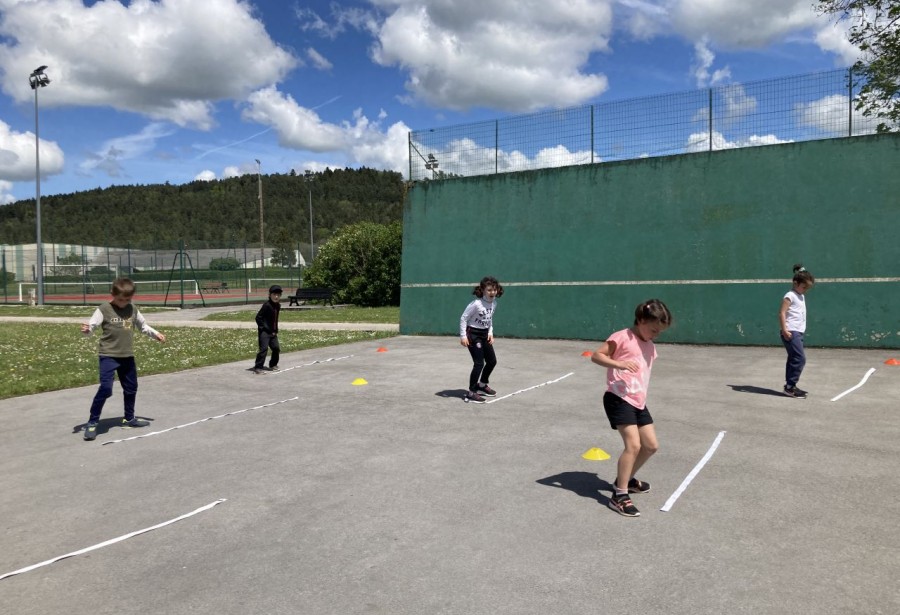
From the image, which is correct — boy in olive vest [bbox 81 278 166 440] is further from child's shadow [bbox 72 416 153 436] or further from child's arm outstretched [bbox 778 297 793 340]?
child's arm outstretched [bbox 778 297 793 340]

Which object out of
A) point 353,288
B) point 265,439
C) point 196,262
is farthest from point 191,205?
point 265,439

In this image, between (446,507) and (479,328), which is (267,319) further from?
(446,507)

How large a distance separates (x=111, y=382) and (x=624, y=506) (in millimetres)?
5754

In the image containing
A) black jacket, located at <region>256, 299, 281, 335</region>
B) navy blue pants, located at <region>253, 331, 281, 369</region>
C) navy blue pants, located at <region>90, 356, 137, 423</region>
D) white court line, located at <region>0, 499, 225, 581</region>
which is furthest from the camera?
navy blue pants, located at <region>253, 331, 281, 369</region>

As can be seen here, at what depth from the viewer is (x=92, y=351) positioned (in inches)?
613

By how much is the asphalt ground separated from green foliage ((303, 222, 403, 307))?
2223cm

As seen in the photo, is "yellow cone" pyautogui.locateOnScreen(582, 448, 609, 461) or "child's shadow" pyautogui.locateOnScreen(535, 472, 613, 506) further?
"yellow cone" pyautogui.locateOnScreen(582, 448, 609, 461)

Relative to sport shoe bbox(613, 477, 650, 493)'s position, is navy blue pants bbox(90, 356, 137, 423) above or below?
above

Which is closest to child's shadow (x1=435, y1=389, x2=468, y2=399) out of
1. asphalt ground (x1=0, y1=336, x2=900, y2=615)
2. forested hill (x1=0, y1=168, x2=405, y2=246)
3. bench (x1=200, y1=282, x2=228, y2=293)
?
asphalt ground (x1=0, y1=336, x2=900, y2=615)

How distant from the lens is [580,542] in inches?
173

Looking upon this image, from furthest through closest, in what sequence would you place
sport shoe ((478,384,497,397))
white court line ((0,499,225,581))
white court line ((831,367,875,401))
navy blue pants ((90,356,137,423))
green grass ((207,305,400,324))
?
green grass ((207,305,400,324)), sport shoe ((478,384,497,397)), white court line ((831,367,875,401)), navy blue pants ((90,356,137,423)), white court line ((0,499,225,581))

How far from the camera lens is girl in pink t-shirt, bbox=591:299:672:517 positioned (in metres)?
4.88

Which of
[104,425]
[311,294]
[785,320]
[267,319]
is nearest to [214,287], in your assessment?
[311,294]

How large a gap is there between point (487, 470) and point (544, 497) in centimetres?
84
